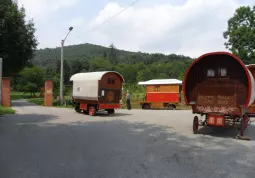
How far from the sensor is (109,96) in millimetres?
18375

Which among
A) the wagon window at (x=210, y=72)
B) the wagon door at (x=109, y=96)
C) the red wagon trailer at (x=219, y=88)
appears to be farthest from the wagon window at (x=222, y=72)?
the wagon door at (x=109, y=96)

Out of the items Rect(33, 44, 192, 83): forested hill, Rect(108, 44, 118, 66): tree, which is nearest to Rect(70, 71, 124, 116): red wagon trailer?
Rect(33, 44, 192, 83): forested hill

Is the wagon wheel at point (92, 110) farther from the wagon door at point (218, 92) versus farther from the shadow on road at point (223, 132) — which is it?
the wagon door at point (218, 92)

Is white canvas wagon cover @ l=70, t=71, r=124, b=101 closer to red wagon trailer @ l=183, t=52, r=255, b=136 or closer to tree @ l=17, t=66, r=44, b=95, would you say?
red wagon trailer @ l=183, t=52, r=255, b=136

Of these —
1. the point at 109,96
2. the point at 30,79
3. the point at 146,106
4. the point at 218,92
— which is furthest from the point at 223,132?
the point at 30,79

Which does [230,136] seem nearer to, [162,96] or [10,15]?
[162,96]

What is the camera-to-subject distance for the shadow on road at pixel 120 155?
568cm

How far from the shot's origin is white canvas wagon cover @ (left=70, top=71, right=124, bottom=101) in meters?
17.9

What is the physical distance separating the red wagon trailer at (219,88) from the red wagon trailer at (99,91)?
767cm

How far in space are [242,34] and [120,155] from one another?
39501 millimetres

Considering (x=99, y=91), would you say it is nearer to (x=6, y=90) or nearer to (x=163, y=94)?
(x=163, y=94)

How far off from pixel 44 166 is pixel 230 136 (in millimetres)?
7591

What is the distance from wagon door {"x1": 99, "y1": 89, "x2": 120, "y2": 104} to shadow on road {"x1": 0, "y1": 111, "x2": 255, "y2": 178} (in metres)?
7.52

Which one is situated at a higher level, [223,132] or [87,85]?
[87,85]
